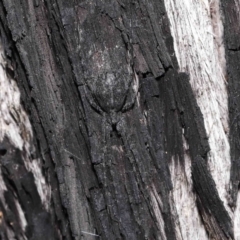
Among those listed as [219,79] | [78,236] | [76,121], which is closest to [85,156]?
[76,121]

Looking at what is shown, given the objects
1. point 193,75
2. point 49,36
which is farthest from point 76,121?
point 193,75

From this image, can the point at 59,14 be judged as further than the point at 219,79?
No

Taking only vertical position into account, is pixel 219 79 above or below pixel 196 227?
above

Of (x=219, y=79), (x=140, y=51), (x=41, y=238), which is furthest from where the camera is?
(x=219, y=79)

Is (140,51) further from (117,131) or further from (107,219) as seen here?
(107,219)

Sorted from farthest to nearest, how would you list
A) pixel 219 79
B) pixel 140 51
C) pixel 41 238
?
1. pixel 219 79
2. pixel 140 51
3. pixel 41 238

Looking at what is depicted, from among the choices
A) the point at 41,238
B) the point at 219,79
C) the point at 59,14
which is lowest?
the point at 41,238

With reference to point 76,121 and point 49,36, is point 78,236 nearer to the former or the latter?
point 76,121
